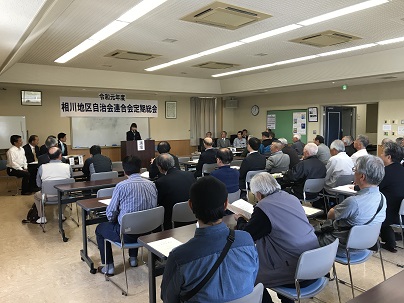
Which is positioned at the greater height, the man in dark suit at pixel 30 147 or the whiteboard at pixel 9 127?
the whiteboard at pixel 9 127

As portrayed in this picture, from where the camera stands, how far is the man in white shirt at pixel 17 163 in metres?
7.14

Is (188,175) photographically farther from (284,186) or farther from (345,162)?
(345,162)

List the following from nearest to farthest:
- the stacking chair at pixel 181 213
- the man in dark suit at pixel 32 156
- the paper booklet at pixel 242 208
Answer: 1. the paper booklet at pixel 242 208
2. the stacking chair at pixel 181 213
3. the man in dark suit at pixel 32 156

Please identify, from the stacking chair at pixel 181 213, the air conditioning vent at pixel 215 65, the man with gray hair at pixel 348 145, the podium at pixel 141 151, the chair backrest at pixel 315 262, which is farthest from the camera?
the podium at pixel 141 151

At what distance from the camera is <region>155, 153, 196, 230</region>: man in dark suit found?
3.42 m

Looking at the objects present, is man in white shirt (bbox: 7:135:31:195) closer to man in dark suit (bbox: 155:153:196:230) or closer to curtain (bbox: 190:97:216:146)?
man in dark suit (bbox: 155:153:196:230)

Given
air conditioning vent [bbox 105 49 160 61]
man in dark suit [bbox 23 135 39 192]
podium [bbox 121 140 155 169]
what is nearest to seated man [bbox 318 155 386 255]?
air conditioning vent [bbox 105 49 160 61]

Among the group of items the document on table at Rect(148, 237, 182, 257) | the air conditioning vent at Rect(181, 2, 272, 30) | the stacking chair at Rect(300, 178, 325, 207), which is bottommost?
the stacking chair at Rect(300, 178, 325, 207)

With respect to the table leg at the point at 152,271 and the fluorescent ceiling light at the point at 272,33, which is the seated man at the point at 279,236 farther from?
the fluorescent ceiling light at the point at 272,33

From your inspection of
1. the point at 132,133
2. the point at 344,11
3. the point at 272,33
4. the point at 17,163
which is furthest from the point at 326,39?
the point at 17,163

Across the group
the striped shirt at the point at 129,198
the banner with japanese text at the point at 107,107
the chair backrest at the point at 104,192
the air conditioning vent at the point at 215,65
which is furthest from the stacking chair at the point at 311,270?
the banner with japanese text at the point at 107,107

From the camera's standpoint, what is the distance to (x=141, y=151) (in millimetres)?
9727

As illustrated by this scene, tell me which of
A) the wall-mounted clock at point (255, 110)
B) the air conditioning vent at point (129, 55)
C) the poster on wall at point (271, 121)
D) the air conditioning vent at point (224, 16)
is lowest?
the poster on wall at point (271, 121)

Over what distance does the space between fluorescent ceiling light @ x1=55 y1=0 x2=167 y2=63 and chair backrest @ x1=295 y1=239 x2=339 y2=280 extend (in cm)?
319
